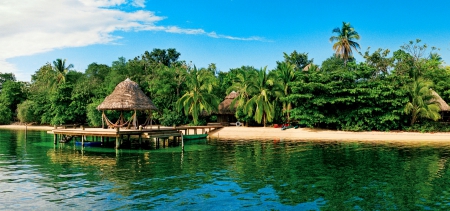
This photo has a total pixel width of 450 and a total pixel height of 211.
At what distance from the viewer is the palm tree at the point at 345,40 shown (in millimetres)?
53812

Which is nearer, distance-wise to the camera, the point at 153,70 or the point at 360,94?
the point at 360,94

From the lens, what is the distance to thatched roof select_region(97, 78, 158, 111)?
2886 centimetres

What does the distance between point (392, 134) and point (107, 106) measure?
93.1ft

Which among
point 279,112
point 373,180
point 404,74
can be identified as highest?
point 404,74

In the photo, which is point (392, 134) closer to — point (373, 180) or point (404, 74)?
point (404, 74)

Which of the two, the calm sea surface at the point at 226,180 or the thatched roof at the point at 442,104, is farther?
the thatched roof at the point at 442,104

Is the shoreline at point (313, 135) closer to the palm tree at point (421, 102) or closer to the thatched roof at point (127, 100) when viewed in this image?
the palm tree at point (421, 102)

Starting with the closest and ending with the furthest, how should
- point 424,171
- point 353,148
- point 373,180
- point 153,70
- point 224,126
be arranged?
point 373,180 → point 424,171 → point 353,148 → point 224,126 → point 153,70

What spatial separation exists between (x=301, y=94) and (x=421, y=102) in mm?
12088

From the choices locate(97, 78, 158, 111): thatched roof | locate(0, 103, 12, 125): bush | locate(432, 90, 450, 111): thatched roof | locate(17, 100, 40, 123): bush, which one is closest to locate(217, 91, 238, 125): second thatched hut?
locate(97, 78, 158, 111): thatched roof

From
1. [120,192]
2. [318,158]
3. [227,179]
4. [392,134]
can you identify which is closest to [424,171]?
[318,158]

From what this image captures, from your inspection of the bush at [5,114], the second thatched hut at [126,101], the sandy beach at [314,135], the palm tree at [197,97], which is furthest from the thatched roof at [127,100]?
the bush at [5,114]

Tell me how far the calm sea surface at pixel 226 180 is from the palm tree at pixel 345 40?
30.6m

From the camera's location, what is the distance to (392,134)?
1516 inches
